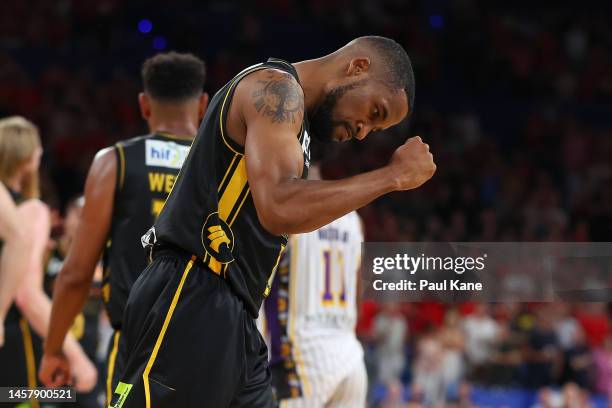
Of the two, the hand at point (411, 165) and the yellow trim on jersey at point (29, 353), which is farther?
the yellow trim on jersey at point (29, 353)

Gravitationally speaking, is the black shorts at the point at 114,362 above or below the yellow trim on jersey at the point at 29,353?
below

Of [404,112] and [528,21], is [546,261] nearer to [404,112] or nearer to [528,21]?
[404,112]

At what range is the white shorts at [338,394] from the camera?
5203mm

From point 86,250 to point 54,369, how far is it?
0.56 meters

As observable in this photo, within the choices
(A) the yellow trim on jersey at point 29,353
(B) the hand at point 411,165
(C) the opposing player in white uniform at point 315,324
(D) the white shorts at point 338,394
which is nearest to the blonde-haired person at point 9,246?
(A) the yellow trim on jersey at point 29,353

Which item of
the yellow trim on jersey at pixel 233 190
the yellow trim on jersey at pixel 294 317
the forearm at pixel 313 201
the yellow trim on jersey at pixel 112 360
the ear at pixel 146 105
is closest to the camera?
the forearm at pixel 313 201

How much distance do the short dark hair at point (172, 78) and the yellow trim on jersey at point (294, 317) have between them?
3.90 ft

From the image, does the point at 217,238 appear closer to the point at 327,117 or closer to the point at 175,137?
the point at 327,117

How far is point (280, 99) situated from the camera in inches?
111

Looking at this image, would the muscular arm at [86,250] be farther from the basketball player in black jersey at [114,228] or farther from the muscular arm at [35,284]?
the muscular arm at [35,284]

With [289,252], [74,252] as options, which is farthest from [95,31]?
[74,252]

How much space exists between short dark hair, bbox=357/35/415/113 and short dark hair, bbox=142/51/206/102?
139 centimetres

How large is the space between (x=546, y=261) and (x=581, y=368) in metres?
5.17

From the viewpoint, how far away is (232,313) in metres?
2.97
